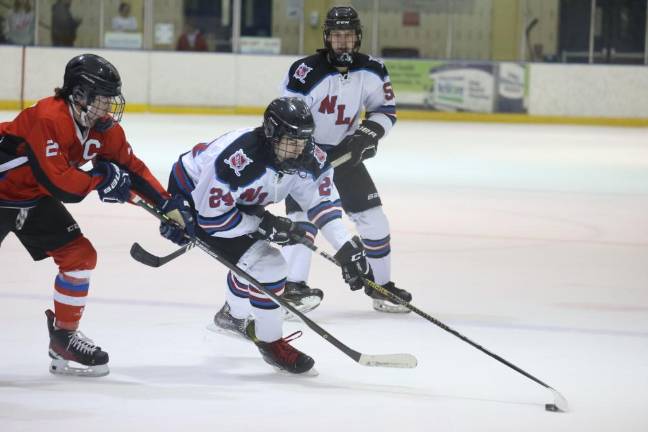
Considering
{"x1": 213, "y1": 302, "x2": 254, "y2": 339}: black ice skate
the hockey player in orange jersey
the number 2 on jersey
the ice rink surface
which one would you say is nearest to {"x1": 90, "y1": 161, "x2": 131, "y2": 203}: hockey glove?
the hockey player in orange jersey

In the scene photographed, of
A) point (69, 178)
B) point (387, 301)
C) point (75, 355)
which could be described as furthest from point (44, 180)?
point (387, 301)

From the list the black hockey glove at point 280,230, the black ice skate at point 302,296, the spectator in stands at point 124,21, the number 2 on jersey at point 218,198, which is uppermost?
the spectator in stands at point 124,21

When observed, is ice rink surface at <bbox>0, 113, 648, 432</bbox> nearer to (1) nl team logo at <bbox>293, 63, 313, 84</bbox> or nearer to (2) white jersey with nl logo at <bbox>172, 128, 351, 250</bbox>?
(2) white jersey with nl logo at <bbox>172, 128, 351, 250</bbox>

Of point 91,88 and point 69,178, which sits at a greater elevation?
point 91,88

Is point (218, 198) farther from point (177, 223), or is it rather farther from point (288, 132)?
point (288, 132)

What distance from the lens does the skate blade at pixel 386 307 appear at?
4.70m

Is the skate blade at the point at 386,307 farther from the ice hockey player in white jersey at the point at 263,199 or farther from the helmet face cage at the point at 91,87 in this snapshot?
the helmet face cage at the point at 91,87

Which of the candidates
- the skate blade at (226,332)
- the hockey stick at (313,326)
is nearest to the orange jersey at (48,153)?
Result: the hockey stick at (313,326)

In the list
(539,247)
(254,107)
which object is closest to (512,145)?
(254,107)

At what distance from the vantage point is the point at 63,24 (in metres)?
14.5

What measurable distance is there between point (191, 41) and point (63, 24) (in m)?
1.51

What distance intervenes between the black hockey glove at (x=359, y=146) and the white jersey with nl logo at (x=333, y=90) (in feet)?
0.20

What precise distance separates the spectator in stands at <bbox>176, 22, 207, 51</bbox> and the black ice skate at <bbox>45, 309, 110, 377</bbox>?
447 inches

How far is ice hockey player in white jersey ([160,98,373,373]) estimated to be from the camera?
141 inches
